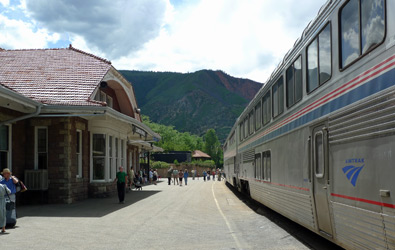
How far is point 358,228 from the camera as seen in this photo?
516cm

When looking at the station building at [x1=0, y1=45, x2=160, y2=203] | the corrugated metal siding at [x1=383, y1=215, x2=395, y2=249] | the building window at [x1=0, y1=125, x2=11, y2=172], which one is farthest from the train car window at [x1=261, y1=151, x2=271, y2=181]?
the building window at [x1=0, y1=125, x2=11, y2=172]

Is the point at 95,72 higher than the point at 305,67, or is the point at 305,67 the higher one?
the point at 95,72

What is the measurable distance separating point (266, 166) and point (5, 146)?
907cm

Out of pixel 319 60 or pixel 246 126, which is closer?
pixel 319 60

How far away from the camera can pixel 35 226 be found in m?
11.0

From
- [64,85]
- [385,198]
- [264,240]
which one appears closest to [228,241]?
[264,240]

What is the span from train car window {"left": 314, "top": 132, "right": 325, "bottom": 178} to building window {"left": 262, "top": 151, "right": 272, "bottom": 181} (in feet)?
13.4

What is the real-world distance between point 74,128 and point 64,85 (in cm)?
187

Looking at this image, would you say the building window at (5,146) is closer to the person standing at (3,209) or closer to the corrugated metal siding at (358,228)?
the person standing at (3,209)

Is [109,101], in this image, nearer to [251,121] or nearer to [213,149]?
[251,121]

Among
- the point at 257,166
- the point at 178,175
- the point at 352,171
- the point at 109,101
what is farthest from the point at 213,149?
the point at 352,171

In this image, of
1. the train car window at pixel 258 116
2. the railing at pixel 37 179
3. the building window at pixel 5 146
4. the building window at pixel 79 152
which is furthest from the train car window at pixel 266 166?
the building window at pixel 79 152

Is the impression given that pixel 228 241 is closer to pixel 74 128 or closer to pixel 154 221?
pixel 154 221

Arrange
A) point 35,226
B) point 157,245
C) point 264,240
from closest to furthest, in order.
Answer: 1. point 157,245
2. point 264,240
3. point 35,226
